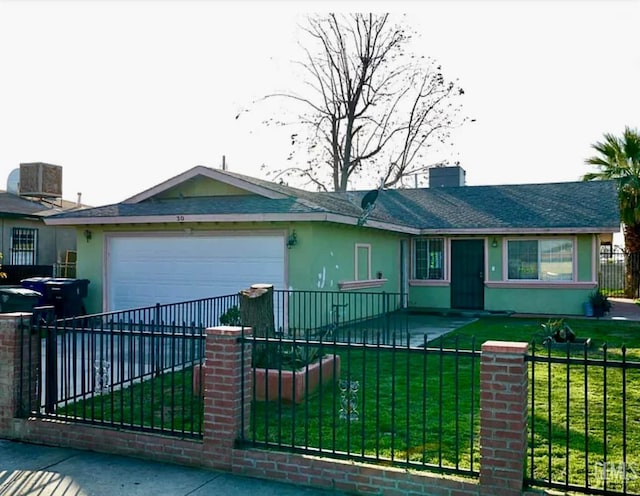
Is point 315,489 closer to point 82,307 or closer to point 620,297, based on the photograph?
point 82,307

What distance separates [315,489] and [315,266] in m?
8.61

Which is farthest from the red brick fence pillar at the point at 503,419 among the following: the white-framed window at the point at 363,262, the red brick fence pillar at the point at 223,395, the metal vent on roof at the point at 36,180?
the metal vent on roof at the point at 36,180

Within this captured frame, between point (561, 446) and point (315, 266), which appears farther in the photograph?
point (315, 266)

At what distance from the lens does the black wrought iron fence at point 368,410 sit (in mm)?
5133

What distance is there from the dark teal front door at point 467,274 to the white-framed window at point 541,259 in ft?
2.93

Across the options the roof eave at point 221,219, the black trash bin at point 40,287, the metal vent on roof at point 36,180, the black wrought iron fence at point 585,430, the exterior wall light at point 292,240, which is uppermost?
the metal vent on roof at point 36,180

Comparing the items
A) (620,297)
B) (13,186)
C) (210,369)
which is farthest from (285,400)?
(13,186)

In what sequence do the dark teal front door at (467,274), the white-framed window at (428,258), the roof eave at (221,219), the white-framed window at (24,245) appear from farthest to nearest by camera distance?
the white-framed window at (24,245)
the white-framed window at (428,258)
the dark teal front door at (467,274)
the roof eave at (221,219)

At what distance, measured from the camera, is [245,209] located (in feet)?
44.5

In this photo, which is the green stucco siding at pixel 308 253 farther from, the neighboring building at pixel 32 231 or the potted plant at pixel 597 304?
the potted plant at pixel 597 304

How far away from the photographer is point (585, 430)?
192 inches

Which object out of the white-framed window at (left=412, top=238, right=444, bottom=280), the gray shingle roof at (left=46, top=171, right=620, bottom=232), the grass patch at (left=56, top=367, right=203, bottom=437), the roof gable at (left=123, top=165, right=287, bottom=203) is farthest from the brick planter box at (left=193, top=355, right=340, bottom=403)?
the white-framed window at (left=412, top=238, right=444, bottom=280)

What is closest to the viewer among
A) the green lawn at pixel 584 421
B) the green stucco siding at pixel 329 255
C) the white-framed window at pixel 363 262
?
the green lawn at pixel 584 421

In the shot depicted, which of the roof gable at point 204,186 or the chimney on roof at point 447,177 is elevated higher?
the chimney on roof at point 447,177
